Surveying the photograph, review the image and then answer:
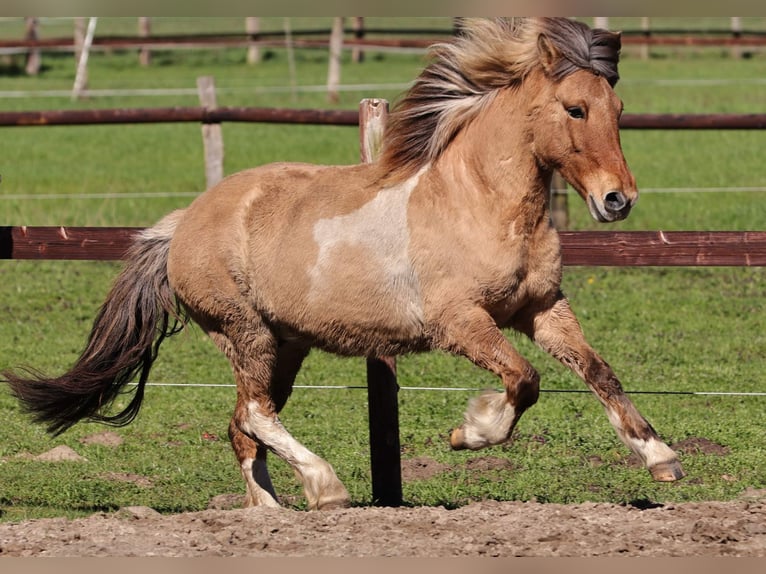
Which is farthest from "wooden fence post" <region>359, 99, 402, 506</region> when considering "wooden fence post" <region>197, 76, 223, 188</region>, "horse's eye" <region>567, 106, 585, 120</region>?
"wooden fence post" <region>197, 76, 223, 188</region>

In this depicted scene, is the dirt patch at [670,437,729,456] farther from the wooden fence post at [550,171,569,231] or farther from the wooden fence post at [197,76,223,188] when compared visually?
the wooden fence post at [197,76,223,188]

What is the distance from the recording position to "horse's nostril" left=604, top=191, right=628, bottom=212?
4.32m

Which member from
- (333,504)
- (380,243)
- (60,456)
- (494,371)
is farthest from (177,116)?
(494,371)

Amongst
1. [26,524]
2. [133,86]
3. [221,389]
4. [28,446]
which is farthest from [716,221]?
[133,86]

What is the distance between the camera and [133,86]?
2552 centimetres

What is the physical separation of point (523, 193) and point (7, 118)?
26.3ft

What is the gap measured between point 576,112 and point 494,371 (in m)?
1.02

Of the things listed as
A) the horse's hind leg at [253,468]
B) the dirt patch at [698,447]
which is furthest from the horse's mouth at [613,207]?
the dirt patch at [698,447]

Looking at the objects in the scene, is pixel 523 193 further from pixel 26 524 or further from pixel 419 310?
pixel 26 524

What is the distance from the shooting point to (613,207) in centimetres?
433

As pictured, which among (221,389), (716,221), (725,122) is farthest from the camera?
(716,221)

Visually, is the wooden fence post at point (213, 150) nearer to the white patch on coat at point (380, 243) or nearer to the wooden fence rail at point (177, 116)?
the wooden fence rail at point (177, 116)

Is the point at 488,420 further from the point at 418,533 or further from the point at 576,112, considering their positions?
the point at 576,112

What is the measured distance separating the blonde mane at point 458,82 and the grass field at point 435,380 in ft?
0.90
